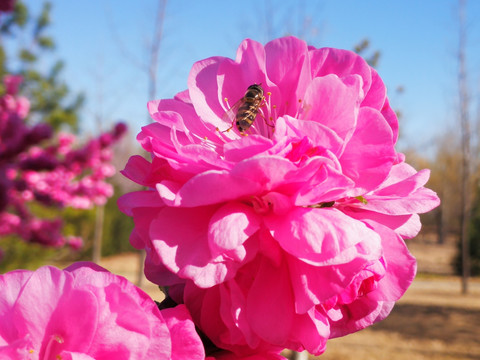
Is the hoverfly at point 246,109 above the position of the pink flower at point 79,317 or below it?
above

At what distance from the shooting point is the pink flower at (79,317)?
511mm

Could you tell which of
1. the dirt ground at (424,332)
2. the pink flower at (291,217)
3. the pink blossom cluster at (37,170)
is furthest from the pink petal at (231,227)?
the dirt ground at (424,332)

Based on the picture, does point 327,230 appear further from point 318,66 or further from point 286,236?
point 318,66

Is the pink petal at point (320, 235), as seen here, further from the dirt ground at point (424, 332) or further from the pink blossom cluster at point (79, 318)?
the dirt ground at point (424, 332)

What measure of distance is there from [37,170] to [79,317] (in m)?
5.57

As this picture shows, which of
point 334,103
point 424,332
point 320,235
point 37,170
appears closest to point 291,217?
point 320,235

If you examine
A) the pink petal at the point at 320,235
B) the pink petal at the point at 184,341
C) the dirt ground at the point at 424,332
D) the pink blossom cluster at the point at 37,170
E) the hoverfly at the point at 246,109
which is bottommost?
the dirt ground at the point at 424,332

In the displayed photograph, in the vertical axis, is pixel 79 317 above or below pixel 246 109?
below

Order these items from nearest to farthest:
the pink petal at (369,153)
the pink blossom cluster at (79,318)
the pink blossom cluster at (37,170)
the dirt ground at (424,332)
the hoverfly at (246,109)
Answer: the pink blossom cluster at (79,318) → the pink petal at (369,153) → the hoverfly at (246,109) → the pink blossom cluster at (37,170) → the dirt ground at (424,332)

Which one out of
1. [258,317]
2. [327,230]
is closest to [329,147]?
[327,230]

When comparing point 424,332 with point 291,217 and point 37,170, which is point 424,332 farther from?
point 291,217

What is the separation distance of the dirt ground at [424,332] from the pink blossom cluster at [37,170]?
281 cm

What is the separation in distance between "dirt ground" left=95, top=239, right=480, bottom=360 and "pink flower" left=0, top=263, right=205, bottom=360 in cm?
721

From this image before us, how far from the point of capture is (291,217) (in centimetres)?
57
